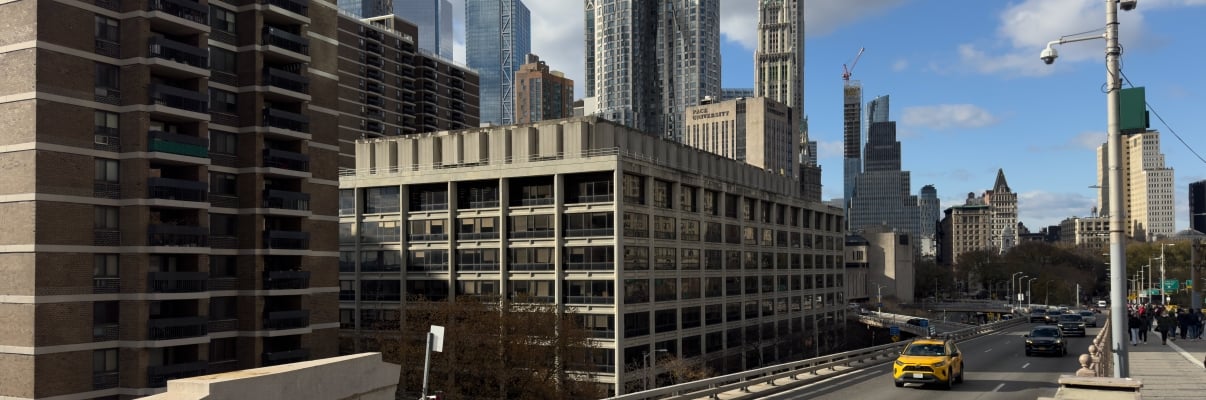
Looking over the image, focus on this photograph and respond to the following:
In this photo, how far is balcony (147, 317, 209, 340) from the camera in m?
43.2

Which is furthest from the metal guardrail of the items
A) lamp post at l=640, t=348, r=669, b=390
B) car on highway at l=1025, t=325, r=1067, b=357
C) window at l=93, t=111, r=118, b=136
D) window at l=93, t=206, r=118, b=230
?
window at l=93, t=111, r=118, b=136

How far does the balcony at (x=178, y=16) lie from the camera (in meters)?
44.1

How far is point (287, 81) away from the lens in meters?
52.9

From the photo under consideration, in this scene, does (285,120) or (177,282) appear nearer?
(177,282)

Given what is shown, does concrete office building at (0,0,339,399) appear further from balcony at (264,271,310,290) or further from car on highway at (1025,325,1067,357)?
car on highway at (1025,325,1067,357)

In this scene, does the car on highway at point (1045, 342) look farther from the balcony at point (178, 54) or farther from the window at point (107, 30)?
the window at point (107, 30)

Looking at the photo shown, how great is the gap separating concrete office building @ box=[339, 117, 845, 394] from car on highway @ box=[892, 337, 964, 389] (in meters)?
36.4

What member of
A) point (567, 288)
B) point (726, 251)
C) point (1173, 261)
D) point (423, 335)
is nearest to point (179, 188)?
point (423, 335)

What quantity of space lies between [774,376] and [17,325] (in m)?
34.9

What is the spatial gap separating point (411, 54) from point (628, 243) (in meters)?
85.4

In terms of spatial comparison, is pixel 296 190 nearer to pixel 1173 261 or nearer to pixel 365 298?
pixel 365 298

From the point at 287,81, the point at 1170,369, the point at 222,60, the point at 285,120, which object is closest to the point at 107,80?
the point at 222,60

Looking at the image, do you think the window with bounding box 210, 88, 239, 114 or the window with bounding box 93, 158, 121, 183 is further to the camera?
the window with bounding box 210, 88, 239, 114

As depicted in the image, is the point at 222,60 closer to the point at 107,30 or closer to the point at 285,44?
the point at 285,44
